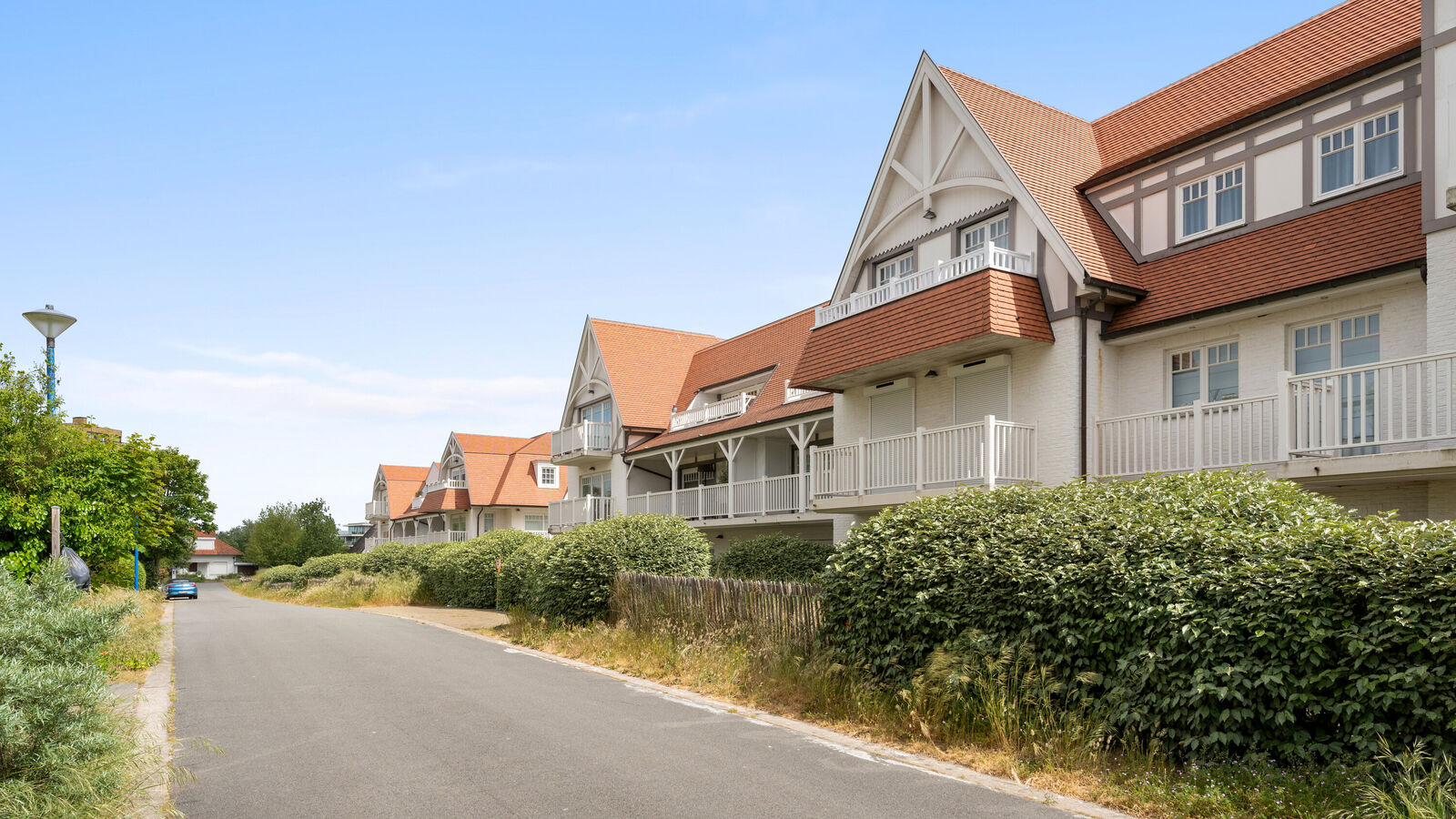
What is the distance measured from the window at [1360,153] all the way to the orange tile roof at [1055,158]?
3.24m

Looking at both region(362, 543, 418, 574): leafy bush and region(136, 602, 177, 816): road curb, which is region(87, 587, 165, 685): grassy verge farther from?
region(362, 543, 418, 574): leafy bush

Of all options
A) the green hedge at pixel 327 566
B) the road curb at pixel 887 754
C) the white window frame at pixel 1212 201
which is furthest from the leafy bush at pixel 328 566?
the white window frame at pixel 1212 201

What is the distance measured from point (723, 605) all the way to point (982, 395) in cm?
672

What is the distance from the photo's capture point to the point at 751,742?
10086 mm

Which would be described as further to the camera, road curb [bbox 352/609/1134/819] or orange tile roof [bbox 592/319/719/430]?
orange tile roof [bbox 592/319/719/430]

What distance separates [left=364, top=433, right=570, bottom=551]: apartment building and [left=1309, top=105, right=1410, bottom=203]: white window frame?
4231cm

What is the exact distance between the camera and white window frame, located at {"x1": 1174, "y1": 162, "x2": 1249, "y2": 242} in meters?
15.9

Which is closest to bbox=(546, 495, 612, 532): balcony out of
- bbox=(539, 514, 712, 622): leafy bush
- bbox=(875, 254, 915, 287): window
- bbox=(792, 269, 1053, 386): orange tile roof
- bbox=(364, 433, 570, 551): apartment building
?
bbox=(364, 433, 570, 551): apartment building

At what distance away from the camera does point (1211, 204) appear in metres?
16.4

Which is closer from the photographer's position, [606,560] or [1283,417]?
[1283,417]

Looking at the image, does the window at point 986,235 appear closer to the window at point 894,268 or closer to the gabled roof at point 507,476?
the window at point 894,268

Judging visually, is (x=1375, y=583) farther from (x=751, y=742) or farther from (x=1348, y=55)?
(x=1348, y=55)

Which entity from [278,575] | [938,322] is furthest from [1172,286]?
[278,575]

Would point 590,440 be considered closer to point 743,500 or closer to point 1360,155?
point 743,500
